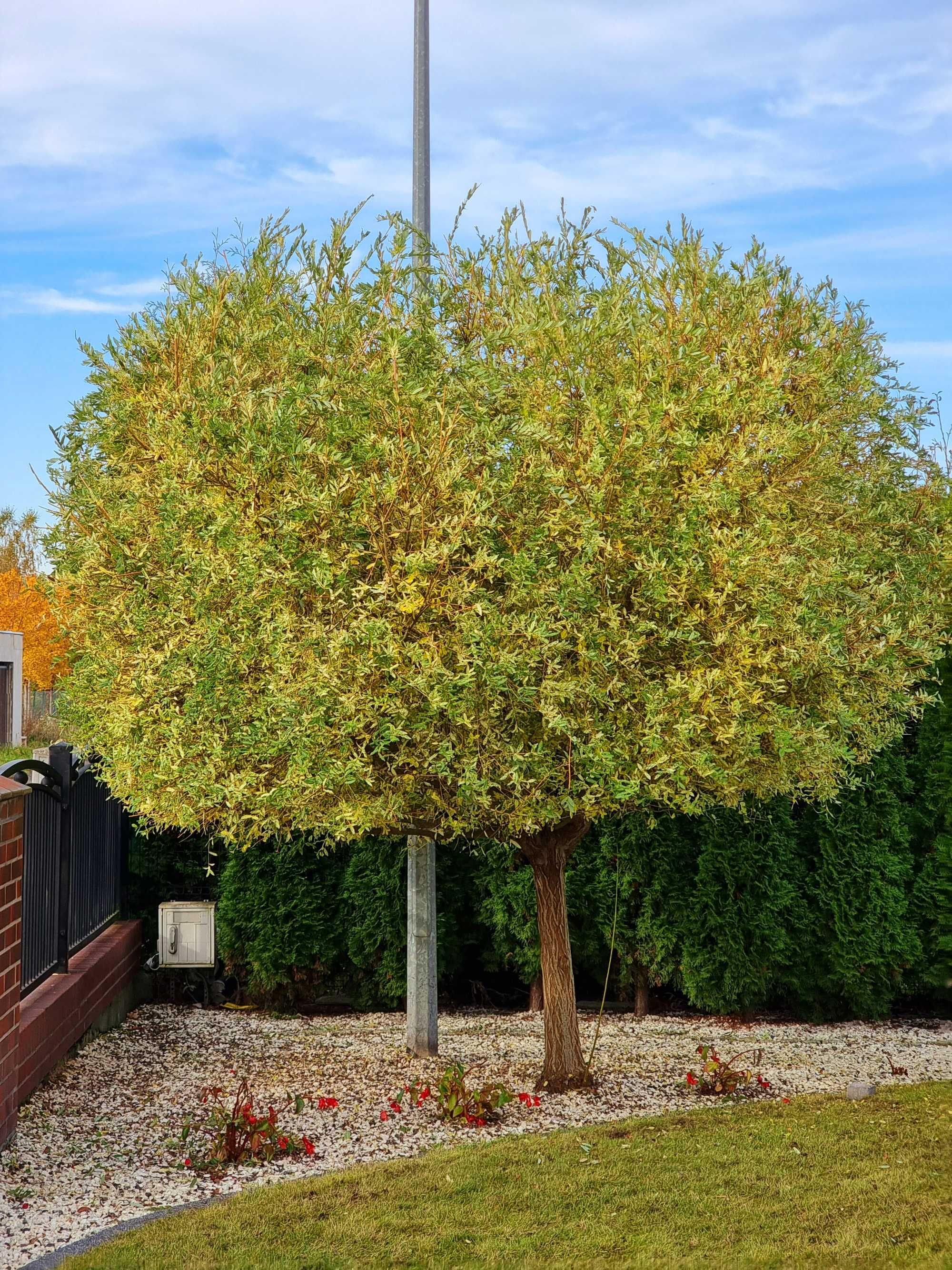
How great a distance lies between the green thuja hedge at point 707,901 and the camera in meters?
8.79

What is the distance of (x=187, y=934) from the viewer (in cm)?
908

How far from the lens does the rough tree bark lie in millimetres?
6527

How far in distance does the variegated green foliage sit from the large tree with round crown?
0.02 metres

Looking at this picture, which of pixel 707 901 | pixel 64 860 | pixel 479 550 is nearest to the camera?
pixel 479 550

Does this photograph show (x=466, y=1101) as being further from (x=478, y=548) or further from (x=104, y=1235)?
(x=478, y=548)

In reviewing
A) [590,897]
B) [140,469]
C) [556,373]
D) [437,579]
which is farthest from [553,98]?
[590,897]

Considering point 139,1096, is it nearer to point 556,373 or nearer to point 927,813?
point 556,373

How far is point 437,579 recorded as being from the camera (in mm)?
4949

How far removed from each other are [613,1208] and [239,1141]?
Result: 77.5 inches

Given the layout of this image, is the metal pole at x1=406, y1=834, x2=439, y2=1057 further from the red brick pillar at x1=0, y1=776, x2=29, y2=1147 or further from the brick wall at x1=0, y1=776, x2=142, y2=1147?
the red brick pillar at x1=0, y1=776, x2=29, y2=1147

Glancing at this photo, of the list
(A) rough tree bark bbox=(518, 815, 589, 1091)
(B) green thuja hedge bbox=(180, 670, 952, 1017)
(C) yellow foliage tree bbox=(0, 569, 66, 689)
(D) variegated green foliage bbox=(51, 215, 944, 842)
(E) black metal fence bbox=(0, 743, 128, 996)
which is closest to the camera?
(D) variegated green foliage bbox=(51, 215, 944, 842)

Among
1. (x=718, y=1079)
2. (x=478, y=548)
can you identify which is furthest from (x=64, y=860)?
(x=718, y=1079)

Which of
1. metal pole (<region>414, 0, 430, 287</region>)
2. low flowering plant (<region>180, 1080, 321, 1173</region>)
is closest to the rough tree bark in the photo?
low flowering plant (<region>180, 1080, 321, 1173</region>)

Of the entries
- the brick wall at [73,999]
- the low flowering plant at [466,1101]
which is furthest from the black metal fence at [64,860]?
the low flowering plant at [466,1101]
